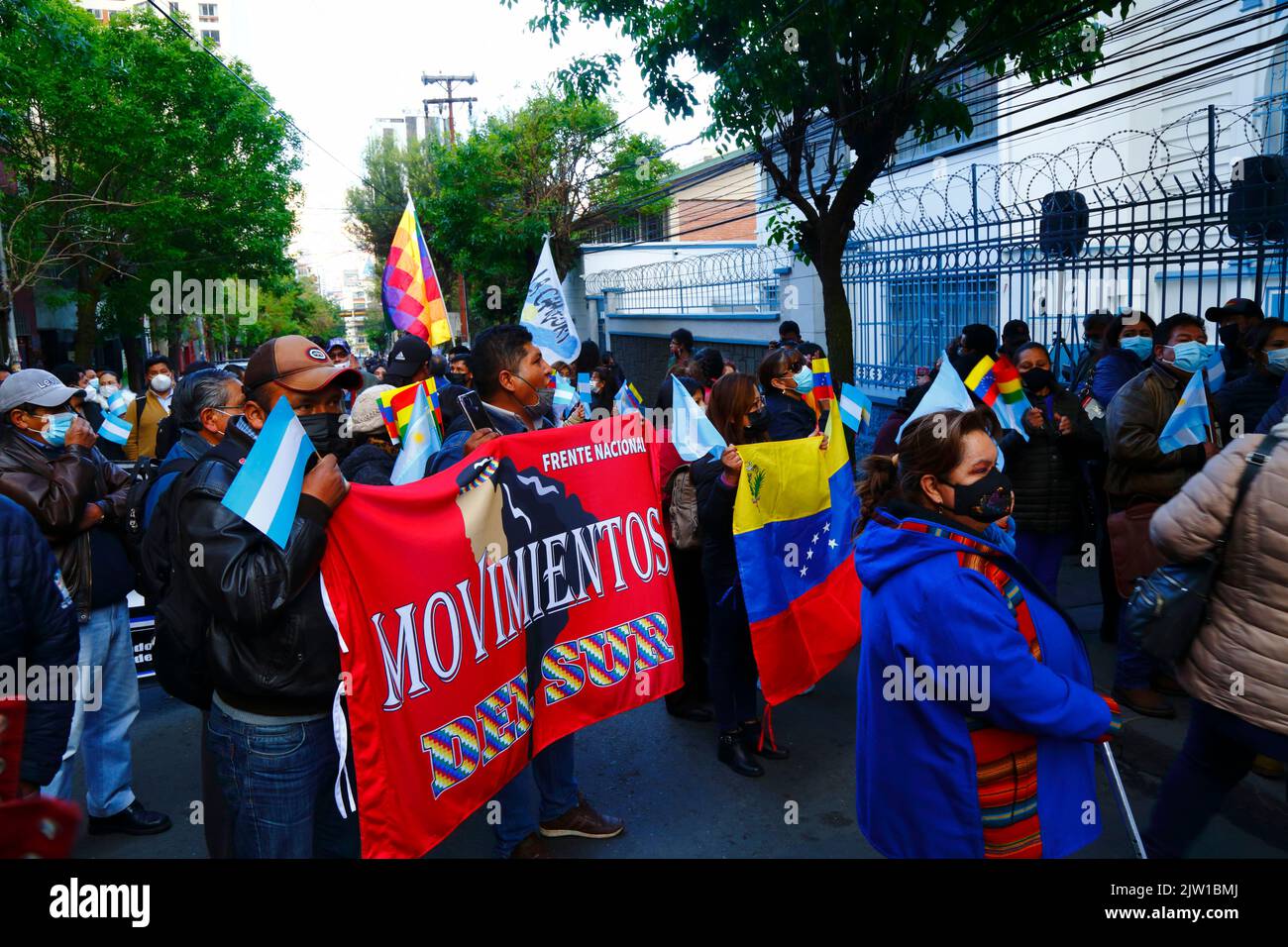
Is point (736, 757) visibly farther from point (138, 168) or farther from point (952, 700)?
point (138, 168)

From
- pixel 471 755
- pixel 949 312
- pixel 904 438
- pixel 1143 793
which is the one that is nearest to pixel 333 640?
pixel 471 755

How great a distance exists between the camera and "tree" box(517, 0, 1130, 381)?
316 inches

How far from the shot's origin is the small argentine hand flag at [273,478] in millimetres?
2477

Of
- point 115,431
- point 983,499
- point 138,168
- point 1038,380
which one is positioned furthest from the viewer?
point 138,168

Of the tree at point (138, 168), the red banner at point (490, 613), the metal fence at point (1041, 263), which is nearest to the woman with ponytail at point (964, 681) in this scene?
the red banner at point (490, 613)

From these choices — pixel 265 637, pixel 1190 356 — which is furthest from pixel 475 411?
pixel 1190 356

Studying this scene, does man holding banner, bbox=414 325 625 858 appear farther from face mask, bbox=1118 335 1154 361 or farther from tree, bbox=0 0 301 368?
tree, bbox=0 0 301 368

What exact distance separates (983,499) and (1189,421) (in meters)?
2.67

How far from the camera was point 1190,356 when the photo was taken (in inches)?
200

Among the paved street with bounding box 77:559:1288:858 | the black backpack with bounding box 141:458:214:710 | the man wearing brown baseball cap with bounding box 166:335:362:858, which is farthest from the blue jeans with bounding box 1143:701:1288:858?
the black backpack with bounding box 141:458:214:710

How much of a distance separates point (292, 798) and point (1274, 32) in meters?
17.3

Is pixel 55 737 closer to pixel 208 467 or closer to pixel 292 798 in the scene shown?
pixel 292 798

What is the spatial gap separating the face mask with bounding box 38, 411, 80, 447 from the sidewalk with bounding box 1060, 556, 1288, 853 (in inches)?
160
